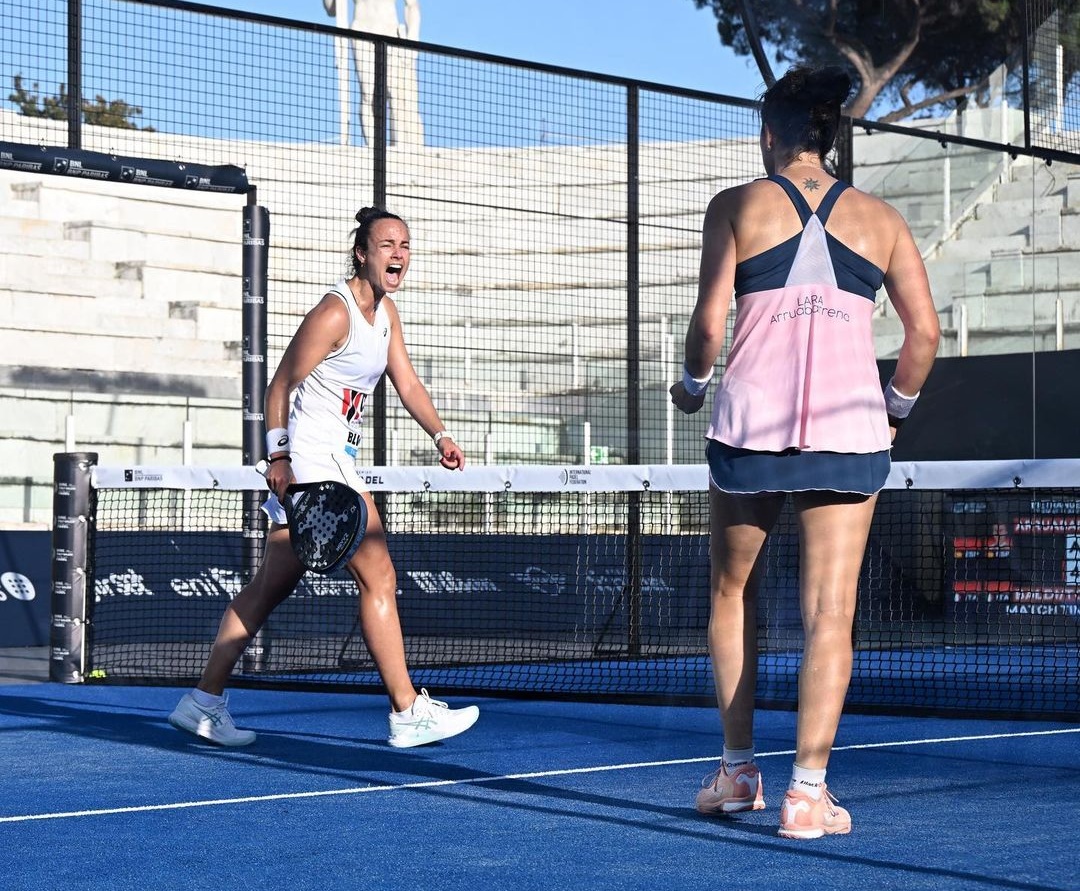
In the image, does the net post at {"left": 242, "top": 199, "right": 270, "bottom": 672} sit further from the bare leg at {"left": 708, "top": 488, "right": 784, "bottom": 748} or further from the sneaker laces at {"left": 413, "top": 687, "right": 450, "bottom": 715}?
the bare leg at {"left": 708, "top": 488, "right": 784, "bottom": 748}

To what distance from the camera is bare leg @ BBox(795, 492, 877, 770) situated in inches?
152

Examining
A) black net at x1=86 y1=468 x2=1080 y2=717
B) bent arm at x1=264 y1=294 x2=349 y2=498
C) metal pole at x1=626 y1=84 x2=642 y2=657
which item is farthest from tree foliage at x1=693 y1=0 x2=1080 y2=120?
bent arm at x1=264 y1=294 x2=349 y2=498

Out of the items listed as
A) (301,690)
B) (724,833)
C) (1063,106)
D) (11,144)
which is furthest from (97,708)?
(1063,106)

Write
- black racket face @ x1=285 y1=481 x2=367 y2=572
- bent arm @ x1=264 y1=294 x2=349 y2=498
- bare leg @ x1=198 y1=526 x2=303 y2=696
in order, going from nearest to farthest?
black racket face @ x1=285 y1=481 x2=367 y2=572
bent arm @ x1=264 y1=294 x2=349 y2=498
bare leg @ x1=198 y1=526 x2=303 y2=696

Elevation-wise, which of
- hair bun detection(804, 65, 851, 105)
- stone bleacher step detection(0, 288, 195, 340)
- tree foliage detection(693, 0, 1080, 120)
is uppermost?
tree foliage detection(693, 0, 1080, 120)

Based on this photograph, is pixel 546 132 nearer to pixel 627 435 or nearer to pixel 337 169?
pixel 337 169

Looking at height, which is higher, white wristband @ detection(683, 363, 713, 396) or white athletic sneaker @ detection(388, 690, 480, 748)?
white wristband @ detection(683, 363, 713, 396)

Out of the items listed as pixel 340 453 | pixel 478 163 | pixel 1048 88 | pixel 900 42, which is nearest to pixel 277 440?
pixel 340 453

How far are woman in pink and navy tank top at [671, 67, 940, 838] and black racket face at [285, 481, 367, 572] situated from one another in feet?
5.10

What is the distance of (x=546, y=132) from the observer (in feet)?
32.7

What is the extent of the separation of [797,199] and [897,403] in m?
0.59

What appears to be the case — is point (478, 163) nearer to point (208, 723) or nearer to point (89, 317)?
point (208, 723)

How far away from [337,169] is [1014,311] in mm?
5459

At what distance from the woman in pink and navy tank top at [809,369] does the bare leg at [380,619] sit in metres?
1.73
